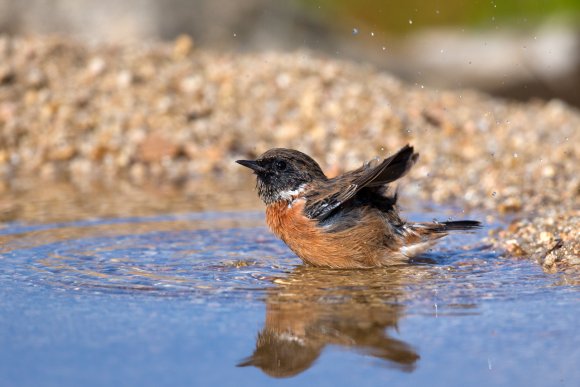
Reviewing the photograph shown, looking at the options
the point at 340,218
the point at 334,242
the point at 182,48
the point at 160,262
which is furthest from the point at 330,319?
the point at 182,48

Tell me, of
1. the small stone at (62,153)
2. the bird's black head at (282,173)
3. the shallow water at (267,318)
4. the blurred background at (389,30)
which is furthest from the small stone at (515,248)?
the blurred background at (389,30)

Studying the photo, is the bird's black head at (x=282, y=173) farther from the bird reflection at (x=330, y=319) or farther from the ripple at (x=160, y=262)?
the bird reflection at (x=330, y=319)

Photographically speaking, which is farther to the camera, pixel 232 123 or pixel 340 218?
pixel 232 123

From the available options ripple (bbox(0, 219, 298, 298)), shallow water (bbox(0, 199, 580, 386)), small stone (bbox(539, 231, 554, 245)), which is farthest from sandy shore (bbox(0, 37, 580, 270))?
shallow water (bbox(0, 199, 580, 386))

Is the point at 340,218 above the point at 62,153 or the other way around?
the other way around

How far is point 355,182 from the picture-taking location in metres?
5.74

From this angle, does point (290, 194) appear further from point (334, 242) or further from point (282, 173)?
point (334, 242)

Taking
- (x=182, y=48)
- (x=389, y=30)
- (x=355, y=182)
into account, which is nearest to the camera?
(x=355, y=182)

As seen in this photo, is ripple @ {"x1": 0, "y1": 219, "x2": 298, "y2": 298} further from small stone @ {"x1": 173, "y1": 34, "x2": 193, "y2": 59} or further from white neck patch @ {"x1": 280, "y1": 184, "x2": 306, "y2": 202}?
small stone @ {"x1": 173, "y1": 34, "x2": 193, "y2": 59}

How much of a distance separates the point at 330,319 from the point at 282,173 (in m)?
2.07

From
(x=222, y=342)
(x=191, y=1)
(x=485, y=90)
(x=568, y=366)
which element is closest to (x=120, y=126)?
(x=191, y=1)

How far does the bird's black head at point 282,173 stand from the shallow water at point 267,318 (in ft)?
1.42

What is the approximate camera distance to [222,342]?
3908 millimetres

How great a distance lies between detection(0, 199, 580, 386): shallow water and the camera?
138 inches
